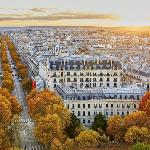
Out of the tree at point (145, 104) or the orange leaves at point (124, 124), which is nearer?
the orange leaves at point (124, 124)

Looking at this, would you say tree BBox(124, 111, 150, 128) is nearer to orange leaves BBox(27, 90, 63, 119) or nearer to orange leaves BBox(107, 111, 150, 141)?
orange leaves BBox(107, 111, 150, 141)

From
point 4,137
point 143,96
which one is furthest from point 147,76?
point 4,137

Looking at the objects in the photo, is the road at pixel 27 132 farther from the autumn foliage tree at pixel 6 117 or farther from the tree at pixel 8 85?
the tree at pixel 8 85

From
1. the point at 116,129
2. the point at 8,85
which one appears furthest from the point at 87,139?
the point at 8,85

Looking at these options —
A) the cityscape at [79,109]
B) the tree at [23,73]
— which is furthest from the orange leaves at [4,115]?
the tree at [23,73]

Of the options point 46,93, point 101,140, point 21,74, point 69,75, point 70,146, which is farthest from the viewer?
point 21,74

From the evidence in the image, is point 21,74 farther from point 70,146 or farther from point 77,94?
point 70,146

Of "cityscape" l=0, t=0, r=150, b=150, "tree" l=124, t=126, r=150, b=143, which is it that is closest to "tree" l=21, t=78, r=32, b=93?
"cityscape" l=0, t=0, r=150, b=150
